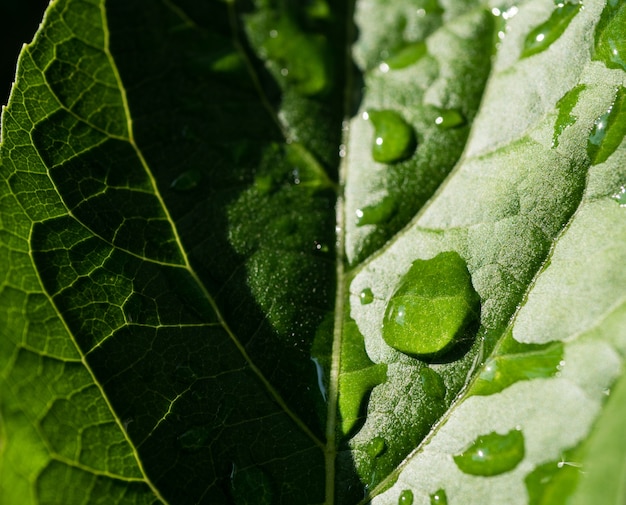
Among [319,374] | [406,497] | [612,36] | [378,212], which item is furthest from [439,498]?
[612,36]

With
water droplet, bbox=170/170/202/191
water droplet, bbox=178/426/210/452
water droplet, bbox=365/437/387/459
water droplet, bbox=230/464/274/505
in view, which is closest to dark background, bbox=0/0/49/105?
water droplet, bbox=170/170/202/191

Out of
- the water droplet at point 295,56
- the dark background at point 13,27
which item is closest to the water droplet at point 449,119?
the water droplet at point 295,56

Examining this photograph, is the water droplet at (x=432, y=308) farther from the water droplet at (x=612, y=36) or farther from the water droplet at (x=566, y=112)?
the water droplet at (x=612, y=36)

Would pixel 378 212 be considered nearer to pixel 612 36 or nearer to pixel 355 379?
pixel 355 379

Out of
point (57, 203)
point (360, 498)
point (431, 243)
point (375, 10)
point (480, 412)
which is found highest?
point (375, 10)

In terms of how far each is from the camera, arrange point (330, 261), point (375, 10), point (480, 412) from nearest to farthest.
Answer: point (480, 412) → point (330, 261) → point (375, 10)

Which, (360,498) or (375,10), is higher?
(375,10)

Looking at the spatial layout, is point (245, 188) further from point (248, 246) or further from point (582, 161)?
point (582, 161)

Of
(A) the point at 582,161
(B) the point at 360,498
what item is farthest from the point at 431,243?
(B) the point at 360,498
